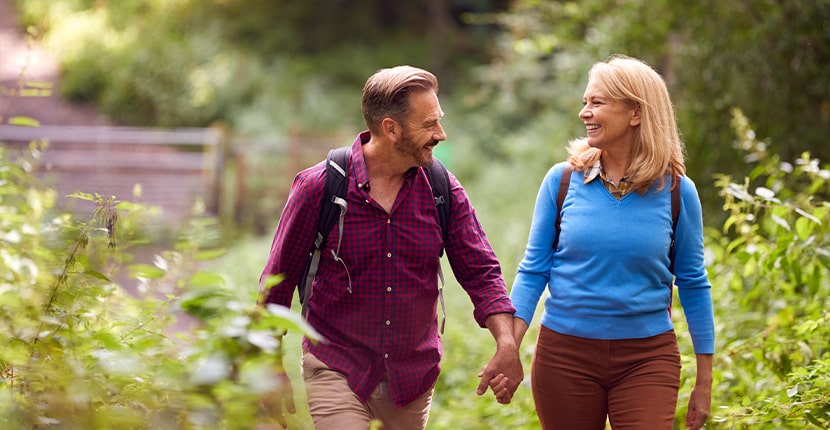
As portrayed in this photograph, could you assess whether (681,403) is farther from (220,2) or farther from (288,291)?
(220,2)

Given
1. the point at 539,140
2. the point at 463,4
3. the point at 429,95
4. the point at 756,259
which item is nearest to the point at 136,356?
the point at 429,95

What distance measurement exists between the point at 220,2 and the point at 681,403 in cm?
2229

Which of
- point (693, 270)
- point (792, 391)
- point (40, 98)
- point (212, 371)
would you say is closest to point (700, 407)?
point (792, 391)

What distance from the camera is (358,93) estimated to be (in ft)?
78.5

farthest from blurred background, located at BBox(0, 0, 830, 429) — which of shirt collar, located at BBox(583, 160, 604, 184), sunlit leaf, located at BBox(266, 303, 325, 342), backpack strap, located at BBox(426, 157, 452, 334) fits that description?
sunlit leaf, located at BBox(266, 303, 325, 342)

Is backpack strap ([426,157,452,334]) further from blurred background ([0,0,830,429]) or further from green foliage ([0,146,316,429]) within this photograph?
green foliage ([0,146,316,429])

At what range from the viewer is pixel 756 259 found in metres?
4.75

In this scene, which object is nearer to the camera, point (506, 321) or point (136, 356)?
point (136, 356)

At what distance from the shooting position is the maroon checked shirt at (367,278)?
3.65 meters

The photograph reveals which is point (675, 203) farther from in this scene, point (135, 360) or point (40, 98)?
point (40, 98)

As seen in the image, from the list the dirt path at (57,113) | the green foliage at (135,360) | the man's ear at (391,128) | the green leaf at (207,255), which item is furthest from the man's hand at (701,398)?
the dirt path at (57,113)

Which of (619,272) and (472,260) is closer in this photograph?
(619,272)

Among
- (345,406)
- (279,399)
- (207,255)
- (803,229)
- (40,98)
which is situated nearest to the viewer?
(207,255)

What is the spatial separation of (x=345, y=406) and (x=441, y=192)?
0.86 meters
